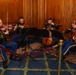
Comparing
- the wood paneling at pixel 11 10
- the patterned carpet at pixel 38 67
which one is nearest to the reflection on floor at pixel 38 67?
the patterned carpet at pixel 38 67

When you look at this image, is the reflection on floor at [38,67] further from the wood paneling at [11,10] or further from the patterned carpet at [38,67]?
the wood paneling at [11,10]

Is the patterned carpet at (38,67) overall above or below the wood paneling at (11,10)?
below

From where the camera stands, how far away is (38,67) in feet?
16.3

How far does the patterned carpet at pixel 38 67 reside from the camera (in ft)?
15.0

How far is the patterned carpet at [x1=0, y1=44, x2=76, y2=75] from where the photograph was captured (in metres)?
4.56

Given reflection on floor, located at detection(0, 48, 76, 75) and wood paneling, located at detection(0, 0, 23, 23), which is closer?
reflection on floor, located at detection(0, 48, 76, 75)

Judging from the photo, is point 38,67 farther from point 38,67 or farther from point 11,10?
point 11,10

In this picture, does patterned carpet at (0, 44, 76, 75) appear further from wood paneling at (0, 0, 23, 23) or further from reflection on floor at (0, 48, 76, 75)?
wood paneling at (0, 0, 23, 23)

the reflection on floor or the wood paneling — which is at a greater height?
the wood paneling

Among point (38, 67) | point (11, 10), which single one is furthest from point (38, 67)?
point (11, 10)

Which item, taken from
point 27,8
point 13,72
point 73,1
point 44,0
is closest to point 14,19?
point 27,8

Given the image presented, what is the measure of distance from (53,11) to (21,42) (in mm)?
3015

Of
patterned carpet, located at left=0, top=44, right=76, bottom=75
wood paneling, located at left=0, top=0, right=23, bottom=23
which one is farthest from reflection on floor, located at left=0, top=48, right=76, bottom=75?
wood paneling, located at left=0, top=0, right=23, bottom=23

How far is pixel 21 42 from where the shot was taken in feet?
18.6
